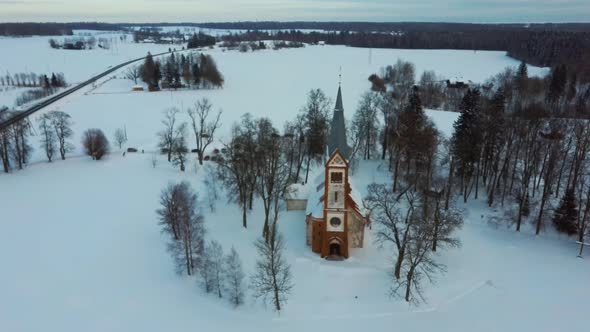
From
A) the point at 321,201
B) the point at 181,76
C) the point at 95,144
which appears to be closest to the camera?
the point at 321,201

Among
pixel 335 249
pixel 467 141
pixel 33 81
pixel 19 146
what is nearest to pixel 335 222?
pixel 335 249

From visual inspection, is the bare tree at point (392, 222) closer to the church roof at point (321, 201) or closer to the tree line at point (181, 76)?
the church roof at point (321, 201)

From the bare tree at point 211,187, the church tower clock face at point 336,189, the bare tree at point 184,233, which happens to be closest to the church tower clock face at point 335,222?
the church tower clock face at point 336,189

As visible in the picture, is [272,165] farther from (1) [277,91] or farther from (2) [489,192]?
(1) [277,91]

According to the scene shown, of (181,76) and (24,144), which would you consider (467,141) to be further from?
(181,76)

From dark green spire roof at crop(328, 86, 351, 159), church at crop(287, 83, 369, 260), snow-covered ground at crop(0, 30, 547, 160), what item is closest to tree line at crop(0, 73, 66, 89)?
snow-covered ground at crop(0, 30, 547, 160)

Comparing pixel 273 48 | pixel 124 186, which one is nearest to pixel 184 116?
pixel 124 186

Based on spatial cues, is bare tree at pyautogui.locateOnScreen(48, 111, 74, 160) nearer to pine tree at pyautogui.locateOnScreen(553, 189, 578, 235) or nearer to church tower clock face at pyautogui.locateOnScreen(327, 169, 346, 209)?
church tower clock face at pyautogui.locateOnScreen(327, 169, 346, 209)
